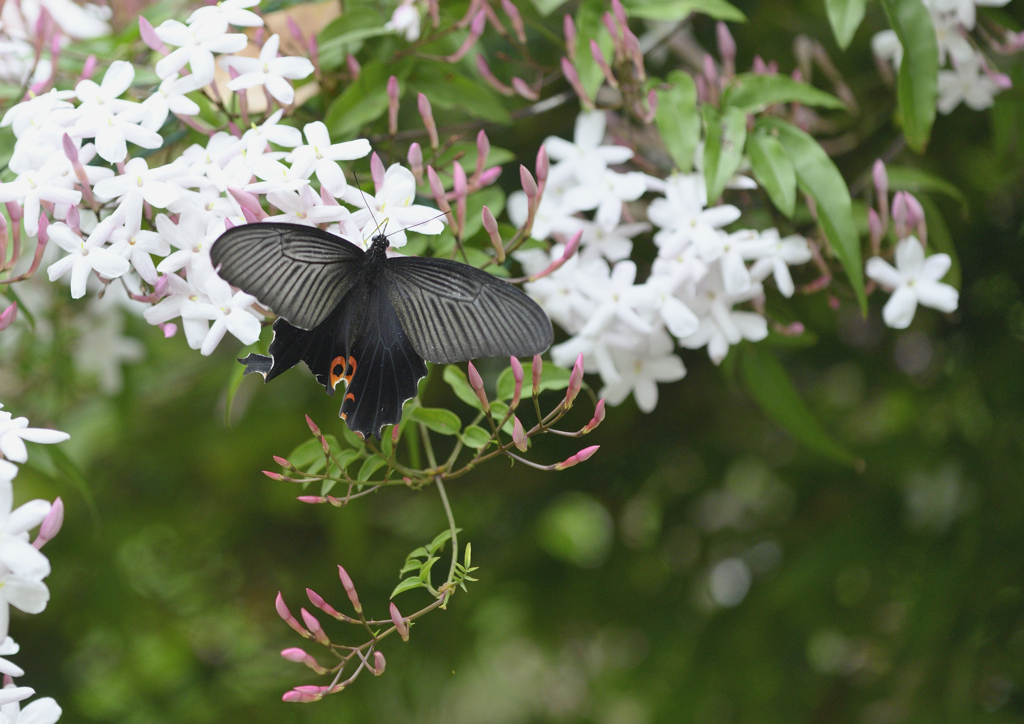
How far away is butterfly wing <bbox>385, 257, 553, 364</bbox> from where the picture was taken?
56 centimetres

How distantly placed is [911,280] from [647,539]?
768mm

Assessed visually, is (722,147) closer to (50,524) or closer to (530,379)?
(530,379)

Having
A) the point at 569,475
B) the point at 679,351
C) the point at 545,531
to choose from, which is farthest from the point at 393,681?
the point at 679,351

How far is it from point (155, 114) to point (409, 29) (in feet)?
1.00

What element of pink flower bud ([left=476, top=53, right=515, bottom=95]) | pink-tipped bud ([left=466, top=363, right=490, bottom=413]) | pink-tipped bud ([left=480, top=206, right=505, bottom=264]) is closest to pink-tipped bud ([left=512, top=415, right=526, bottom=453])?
pink-tipped bud ([left=466, top=363, right=490, bottom=413])

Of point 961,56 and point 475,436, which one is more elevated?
point 961,56

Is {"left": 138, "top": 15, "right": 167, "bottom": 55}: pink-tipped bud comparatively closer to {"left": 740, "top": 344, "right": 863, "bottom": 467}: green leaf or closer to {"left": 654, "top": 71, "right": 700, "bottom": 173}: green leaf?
{"left": 654, "top": 71, "right": 700, "bottom": 173}: green leaf

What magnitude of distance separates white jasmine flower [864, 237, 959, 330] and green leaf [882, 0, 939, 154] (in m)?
0.12

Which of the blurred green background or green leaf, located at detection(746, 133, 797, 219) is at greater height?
green leaf, located at detection(746, 133, 797, 219)

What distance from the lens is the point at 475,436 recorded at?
683 mm

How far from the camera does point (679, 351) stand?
1.29 metres

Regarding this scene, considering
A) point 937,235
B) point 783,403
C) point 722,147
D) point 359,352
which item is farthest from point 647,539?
point 359,352

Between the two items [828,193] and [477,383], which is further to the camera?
[828,193]

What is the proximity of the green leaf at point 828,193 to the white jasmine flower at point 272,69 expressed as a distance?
0.47 meters
